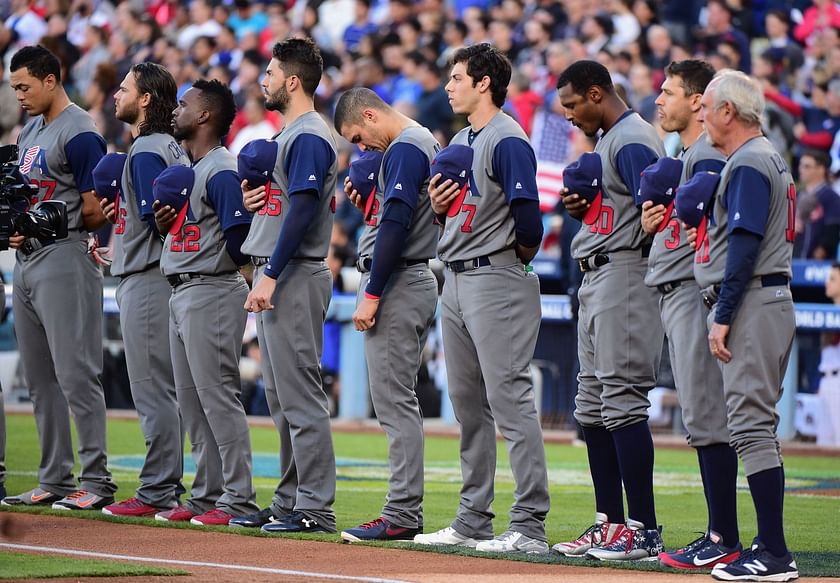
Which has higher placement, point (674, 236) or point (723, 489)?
point (674, 236)

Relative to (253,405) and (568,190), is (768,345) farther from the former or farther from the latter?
(253,405)

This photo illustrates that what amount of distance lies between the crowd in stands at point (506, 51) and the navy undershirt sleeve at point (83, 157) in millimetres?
3874

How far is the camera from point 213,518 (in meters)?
7.54

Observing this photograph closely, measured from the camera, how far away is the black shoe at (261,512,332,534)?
23.6 feet

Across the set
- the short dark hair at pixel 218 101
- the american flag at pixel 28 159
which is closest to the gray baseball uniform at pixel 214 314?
the short dark hair at pixel 218 101

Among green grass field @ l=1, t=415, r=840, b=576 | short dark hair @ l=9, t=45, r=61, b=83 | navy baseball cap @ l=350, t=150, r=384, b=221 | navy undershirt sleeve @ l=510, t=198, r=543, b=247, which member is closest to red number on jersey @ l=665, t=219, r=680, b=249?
navy undershirt sleeve @ l=510, t=198, r=543, b=247

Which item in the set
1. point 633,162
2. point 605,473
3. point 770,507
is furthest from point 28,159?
point 770,507

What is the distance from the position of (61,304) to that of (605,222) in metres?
3.37

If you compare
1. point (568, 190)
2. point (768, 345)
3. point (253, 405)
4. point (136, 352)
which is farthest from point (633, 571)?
point (253, 405)

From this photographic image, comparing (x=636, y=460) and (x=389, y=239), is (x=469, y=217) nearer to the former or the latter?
(x=389, y=239)

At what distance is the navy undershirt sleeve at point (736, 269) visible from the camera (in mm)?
5836

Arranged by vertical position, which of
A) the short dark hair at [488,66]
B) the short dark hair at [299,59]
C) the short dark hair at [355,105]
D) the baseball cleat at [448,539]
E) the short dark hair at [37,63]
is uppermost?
the short dark hair at [37,63]

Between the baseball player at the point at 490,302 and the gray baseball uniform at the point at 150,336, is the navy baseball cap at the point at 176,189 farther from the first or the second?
the baseball player at the point at 490,302

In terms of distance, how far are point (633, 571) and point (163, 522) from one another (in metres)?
2.73
